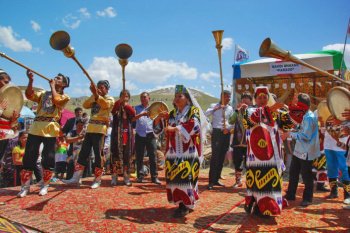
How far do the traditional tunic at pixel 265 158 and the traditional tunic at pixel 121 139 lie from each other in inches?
115

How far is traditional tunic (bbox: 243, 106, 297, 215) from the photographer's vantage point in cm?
367

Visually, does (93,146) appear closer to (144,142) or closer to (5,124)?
(144,142)

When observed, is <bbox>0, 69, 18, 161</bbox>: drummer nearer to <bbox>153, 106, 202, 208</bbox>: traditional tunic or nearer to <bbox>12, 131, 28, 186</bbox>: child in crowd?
<bbox>12, 131, 28, 186</bbox>: child in crowd

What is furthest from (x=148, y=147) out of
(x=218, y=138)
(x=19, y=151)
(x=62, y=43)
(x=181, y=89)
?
(x=62, y=43)

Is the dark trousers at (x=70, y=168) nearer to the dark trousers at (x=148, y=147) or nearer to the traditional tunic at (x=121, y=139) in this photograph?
the traditional tunic at (x=121, y=139)

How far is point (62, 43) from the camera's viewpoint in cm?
459

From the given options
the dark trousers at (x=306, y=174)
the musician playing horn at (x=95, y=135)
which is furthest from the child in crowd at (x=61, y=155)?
the dark trousers at (x=306, y=174)

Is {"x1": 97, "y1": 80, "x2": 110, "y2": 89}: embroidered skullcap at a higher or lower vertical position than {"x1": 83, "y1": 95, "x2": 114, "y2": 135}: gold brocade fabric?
higher

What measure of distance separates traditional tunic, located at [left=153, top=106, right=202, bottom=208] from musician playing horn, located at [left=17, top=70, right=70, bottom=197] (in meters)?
2.13

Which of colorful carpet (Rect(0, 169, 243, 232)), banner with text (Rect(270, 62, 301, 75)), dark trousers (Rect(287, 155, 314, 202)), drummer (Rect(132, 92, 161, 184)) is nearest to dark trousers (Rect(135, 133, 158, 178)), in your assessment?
drummer (Rect(132, 92, 161, 184))

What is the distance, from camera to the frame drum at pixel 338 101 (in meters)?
3.78

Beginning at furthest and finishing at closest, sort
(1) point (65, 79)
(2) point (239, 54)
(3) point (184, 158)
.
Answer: (2) point (239, 54) → (1) point (65, 79) → (3) point (184, 158)

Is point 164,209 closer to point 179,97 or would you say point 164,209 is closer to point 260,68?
point 179,97

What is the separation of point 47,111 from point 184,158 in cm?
260
